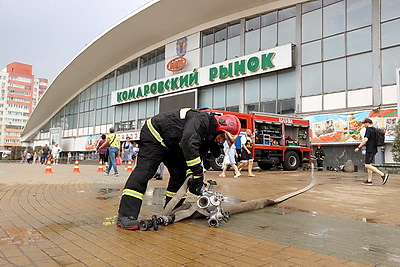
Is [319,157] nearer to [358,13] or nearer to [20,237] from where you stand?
[358,13]

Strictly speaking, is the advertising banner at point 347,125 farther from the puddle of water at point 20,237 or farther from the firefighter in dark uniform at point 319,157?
the puddle of water at point 20,237

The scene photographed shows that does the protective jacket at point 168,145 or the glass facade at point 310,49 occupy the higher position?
the glass facade at point 310,49

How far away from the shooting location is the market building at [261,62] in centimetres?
1802

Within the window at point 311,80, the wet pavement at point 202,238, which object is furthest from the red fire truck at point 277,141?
the wet pavement at point 202,238

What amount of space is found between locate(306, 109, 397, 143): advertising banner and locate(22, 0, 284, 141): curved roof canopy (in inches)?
371

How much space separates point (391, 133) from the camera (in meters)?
16.7

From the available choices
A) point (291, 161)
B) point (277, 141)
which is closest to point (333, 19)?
point (277, 141)

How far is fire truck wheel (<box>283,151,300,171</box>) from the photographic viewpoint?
48.7 feet

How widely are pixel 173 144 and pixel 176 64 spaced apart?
27117 mm

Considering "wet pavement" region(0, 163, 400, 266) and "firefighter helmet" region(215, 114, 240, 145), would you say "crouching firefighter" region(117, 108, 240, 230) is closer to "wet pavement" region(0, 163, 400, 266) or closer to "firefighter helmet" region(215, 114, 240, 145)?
"firefighter helmet" region(215, 114, 240, 145)

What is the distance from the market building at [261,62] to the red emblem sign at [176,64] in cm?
11

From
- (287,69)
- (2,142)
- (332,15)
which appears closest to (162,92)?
(287,69)

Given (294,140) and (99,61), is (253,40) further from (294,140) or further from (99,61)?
(99,61)

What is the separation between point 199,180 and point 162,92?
28.3 m
